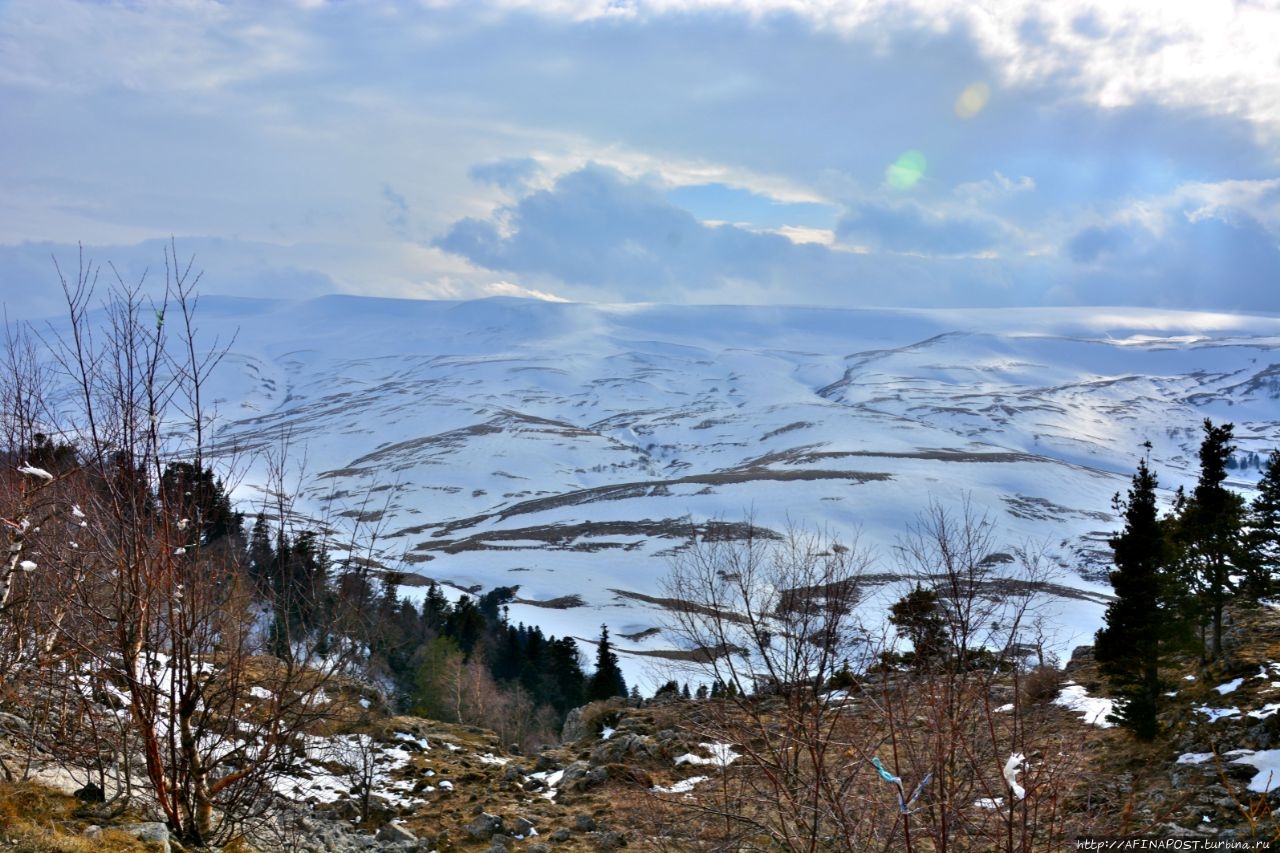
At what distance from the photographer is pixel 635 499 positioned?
6604 inches

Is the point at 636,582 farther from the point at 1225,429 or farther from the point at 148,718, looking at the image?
the point at 148,718

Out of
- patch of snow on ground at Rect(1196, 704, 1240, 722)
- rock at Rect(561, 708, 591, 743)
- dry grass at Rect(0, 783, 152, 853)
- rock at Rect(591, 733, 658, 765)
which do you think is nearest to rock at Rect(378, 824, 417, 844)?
rock at Rect(591, 733, 658, 765)

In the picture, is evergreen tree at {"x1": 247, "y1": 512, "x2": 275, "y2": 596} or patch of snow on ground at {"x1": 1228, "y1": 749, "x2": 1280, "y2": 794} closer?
evergreen tree at {"x1": 247, "y1": 512, "x2": 275, "y2": 596}

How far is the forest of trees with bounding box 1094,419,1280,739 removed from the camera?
71.4 ft

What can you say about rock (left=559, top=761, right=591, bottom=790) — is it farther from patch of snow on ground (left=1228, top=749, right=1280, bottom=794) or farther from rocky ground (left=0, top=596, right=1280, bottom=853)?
patch of snow on ground (left=1228, top=749, right=1280, bottom=794)

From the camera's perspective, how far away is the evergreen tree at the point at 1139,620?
842 inches

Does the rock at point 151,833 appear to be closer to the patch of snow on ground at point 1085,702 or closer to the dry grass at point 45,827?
the dry grass at point 45,827

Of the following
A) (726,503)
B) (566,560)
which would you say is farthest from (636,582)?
(726,503)

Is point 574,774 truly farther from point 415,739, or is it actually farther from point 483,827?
point 415,739

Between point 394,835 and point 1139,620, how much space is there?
21.6 meters

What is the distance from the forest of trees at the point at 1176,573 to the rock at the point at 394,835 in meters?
19.8

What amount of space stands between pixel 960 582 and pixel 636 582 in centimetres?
10547

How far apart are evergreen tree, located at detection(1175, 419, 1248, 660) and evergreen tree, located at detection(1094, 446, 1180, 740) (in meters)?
2.39

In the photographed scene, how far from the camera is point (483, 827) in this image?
70.3 feet
